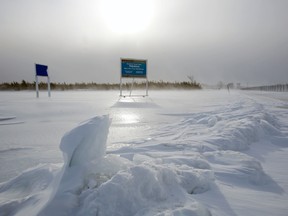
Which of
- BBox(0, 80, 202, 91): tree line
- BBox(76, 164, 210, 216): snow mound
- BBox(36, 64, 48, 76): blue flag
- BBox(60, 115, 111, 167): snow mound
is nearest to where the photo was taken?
BBox(76, 164, 210, 216): snow mound

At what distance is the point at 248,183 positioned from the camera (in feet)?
5.49


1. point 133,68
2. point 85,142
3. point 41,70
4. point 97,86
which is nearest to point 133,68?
point 133,68

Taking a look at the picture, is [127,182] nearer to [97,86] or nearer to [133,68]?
[133,68]

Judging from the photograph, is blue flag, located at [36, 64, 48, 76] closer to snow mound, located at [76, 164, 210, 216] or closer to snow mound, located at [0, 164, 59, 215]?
snow mound, located at [0, 164, 59, 215]

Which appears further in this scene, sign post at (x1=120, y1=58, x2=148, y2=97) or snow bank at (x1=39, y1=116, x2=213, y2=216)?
sign post at (x1=120, y1=58, x2=148, y2=97)

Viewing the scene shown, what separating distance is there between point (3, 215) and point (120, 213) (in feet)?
2.46

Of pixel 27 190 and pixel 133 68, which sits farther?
pixel 133 68

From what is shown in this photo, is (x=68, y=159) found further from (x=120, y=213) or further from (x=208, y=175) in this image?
(x=208, y=175)

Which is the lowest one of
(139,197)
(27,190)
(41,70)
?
(27,190)

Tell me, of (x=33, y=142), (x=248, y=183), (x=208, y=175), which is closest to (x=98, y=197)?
(x=208, y=175)

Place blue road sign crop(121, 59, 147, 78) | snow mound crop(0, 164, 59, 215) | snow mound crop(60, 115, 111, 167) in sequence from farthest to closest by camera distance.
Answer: blue road sign crop(121, 59, 147, 78) → snow mound crop(60, 115, 111, 167) → snow mound crop(0, 164, 59, 215)

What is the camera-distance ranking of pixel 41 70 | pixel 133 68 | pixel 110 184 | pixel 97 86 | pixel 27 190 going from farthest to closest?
pixel 97 86 < pixel 133 68 < pixel 41 70 < pixel 27 190 < pixel 110 184

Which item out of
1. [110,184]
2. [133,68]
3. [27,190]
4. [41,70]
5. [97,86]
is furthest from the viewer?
[97,86]

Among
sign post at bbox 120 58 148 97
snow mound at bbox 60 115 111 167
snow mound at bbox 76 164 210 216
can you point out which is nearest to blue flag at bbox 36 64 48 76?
sign post at bbox 120 58 148 97
